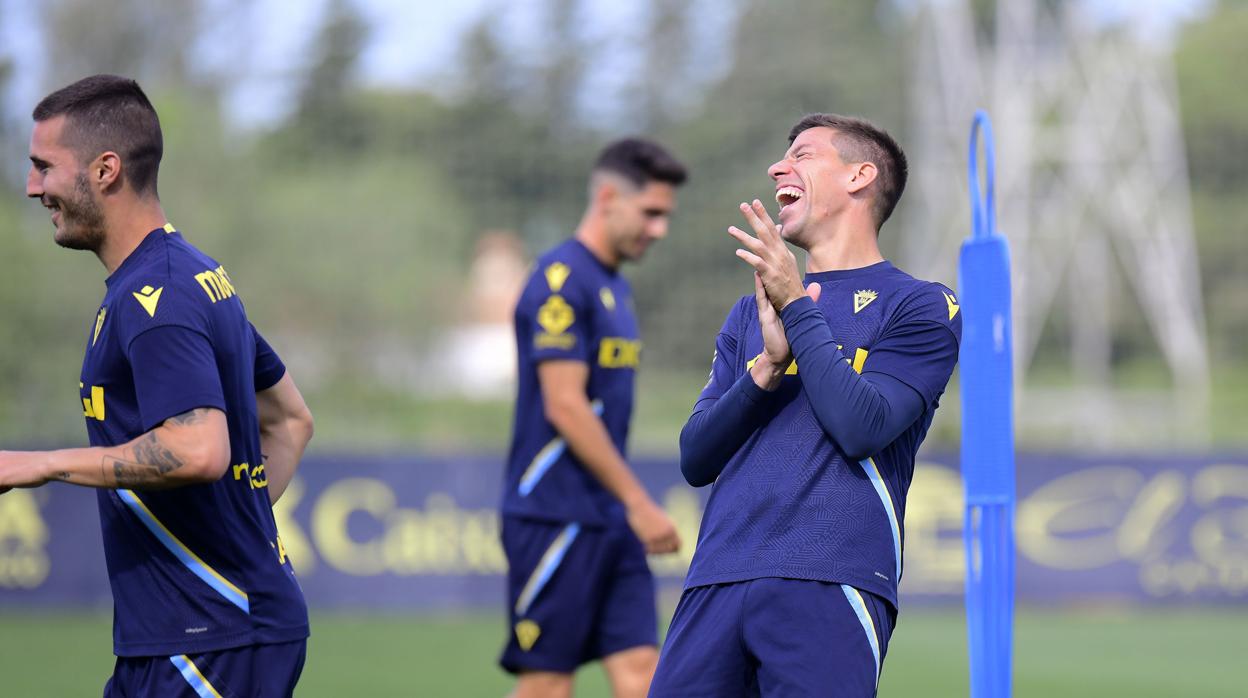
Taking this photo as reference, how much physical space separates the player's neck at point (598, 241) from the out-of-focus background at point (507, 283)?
438cm

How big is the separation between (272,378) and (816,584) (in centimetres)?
161

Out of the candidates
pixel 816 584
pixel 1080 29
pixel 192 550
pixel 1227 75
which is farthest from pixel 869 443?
pixel 1080 29

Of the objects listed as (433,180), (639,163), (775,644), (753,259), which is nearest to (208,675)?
(775,644)

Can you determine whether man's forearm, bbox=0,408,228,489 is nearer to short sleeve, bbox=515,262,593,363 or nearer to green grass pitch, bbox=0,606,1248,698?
short sleeve, bbox=515,262,593,363

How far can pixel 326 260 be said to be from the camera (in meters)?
15.5

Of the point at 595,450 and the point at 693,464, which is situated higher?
the point at 595,450

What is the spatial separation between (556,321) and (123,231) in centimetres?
250

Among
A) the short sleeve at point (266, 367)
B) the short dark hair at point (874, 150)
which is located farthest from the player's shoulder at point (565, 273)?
the short dark hair at point (874, 150)

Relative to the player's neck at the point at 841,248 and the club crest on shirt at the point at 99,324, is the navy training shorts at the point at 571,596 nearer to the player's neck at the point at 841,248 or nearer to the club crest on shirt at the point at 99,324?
the player's neck at the point at 841,248

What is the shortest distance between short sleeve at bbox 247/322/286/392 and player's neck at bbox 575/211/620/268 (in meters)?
2.37

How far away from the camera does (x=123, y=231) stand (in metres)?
3.65

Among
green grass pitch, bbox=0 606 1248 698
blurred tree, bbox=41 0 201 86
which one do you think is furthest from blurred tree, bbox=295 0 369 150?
green grass pitch, bbox=0 606 1248 698

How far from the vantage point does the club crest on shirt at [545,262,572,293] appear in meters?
6.02

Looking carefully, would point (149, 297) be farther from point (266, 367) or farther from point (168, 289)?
point (266, 367)
